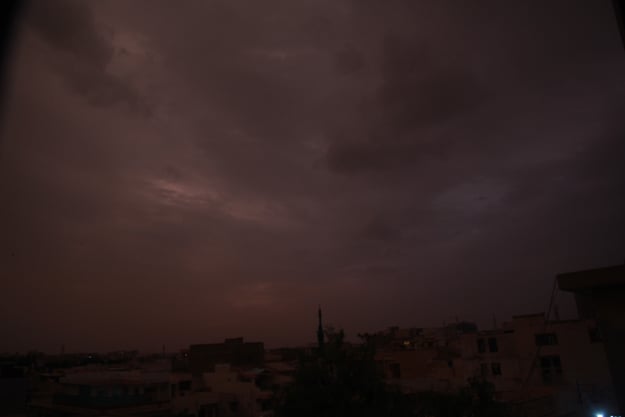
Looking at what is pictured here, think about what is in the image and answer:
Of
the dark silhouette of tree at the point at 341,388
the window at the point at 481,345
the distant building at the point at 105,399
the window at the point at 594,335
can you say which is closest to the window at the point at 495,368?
the window at the point at 481,345

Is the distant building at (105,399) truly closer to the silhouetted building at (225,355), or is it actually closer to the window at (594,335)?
the window at (594,335)

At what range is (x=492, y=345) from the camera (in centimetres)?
3167

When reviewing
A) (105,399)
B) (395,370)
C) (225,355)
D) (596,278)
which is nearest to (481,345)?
(395,370)

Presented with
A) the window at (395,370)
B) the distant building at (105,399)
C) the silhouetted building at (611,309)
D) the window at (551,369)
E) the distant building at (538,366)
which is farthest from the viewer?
the window at (395,370)

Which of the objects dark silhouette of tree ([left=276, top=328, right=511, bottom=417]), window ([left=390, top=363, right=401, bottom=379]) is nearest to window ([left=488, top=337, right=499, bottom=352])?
window ([left=390, top=363, right=401, bottom=379])

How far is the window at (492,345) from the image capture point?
3145 centimetres

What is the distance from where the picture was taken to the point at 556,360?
88.9ft

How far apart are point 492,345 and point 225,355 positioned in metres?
35.2

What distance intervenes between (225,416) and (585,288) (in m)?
25.2

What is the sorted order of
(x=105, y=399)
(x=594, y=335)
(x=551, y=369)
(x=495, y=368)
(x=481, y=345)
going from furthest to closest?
1. (x=481, y=345)
2. (x=495, y=368)
3. (x=551, y=369)
4. (x=594, y=335)
5. (x=105, y=399)

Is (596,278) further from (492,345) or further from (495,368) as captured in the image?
(492,345)

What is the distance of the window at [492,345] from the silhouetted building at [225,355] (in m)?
31.0

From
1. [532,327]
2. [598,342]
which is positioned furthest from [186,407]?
[598,342]

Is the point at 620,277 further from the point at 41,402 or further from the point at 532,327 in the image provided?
the point at 41,402
